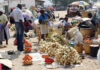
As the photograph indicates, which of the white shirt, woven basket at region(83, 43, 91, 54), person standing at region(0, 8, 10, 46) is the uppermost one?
the white shirt

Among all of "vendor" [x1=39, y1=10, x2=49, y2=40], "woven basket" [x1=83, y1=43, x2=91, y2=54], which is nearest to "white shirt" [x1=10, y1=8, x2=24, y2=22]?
"vendor" [x1=39, y1=10, x2=49, y2=40]

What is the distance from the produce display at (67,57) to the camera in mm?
5945

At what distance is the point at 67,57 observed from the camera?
5.96m

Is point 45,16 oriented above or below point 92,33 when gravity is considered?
above

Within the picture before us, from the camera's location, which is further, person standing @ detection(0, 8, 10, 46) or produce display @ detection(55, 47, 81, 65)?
person standing @ detection(0, 8, 10, 46)

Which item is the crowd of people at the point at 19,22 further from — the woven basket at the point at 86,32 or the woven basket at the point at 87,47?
the woven basket at the point at 87,47

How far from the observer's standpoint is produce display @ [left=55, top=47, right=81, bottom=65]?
5.95 m

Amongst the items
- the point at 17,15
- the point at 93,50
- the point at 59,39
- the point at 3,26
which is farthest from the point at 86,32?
the point at 3,26

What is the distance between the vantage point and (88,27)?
966 centimetres

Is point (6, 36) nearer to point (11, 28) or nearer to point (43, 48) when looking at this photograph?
point (43, 48)

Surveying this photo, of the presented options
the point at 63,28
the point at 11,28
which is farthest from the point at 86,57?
the point at 11,28

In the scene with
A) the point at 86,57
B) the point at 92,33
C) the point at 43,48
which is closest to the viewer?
the point at 86,57

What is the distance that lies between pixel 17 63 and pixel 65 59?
5.33 ft

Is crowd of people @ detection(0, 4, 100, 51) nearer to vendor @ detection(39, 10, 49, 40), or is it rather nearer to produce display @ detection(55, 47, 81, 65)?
vendor @ detection(39, 10, 49, 40)
